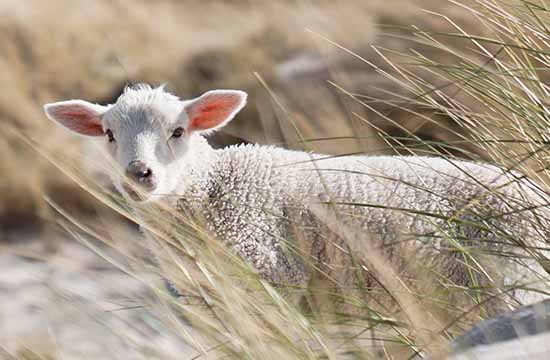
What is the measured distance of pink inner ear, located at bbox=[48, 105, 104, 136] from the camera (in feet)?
12.3

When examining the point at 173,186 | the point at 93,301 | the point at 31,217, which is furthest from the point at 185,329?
the point at 31,217

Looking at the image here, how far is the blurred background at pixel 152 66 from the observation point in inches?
268

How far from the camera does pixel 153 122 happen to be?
362 cm

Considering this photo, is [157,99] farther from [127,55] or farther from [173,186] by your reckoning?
[127,55]

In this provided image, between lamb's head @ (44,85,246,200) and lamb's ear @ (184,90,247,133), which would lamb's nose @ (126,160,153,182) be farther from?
lamb's ear @ (184,90,247,133)

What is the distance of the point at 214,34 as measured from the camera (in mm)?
10352

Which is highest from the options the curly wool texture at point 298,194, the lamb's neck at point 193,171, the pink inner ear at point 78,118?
the pink inner ear at point 78,118

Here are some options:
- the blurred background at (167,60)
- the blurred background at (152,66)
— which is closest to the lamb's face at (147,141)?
the blurred background at (152,66)

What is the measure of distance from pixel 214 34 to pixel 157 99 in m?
6.73

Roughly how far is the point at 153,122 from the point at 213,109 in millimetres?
236

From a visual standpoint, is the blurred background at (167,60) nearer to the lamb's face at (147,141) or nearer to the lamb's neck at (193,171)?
the lamb's neck at (193,171)

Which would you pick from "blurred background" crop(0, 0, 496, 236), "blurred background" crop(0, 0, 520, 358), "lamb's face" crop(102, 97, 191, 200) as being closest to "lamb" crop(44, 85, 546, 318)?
"lamb's face" crop(102, 97, 191, 200)

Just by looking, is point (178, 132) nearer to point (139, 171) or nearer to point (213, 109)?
point (213, 109)

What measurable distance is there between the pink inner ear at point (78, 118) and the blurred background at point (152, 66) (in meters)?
2.09
